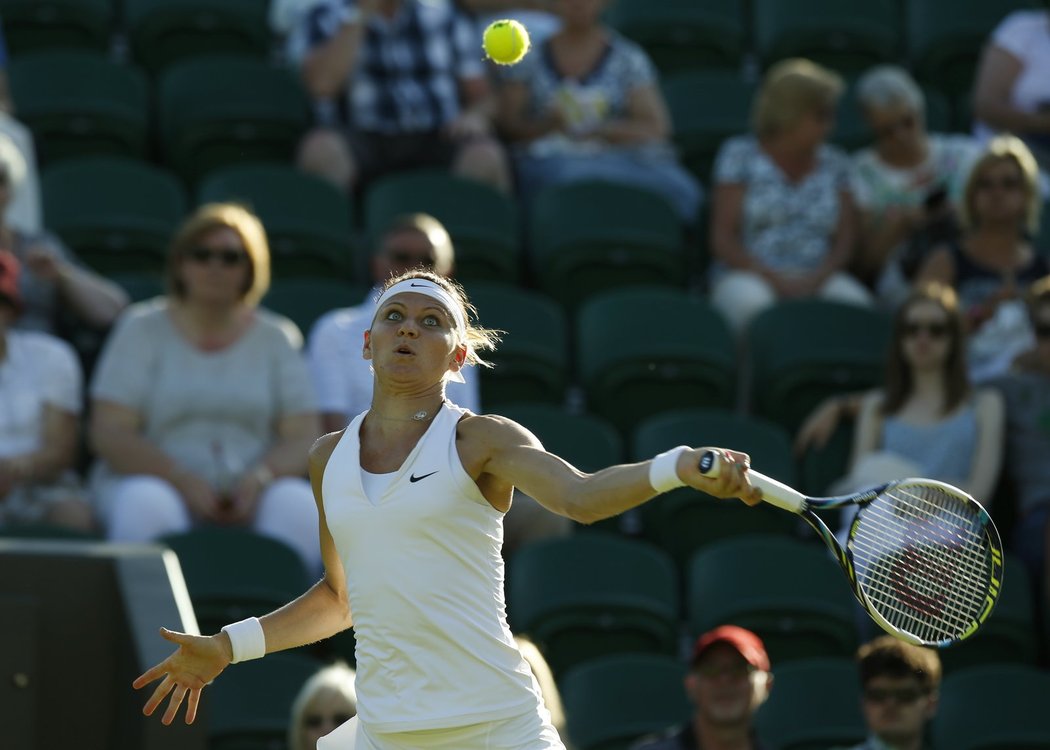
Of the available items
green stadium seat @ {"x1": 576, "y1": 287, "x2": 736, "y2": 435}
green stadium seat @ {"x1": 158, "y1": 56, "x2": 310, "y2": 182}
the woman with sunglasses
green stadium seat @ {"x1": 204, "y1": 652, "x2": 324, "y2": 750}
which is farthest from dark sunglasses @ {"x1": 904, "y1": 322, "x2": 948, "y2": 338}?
green stadium seat @ {"x1": 158, "y1": 56, "x2": 310, "y2": 182}

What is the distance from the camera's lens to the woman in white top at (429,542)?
4129 millimetres

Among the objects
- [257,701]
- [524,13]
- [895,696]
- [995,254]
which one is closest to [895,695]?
[895,696]

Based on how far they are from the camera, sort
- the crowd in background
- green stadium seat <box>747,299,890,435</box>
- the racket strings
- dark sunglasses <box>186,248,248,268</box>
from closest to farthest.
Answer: the racket strings, the crowd in background, dark sunglasses <box>186,248,248,268</box>, green stadium seat <box>747,299,890,435</box>

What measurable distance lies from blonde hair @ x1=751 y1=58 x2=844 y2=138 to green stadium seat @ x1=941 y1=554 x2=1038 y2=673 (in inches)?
97.5

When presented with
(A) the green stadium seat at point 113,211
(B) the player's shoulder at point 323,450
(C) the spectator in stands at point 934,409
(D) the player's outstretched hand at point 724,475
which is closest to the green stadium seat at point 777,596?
(C) the spectator in stands at point 934,409

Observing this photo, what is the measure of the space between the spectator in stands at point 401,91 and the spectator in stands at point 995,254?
2114 mm

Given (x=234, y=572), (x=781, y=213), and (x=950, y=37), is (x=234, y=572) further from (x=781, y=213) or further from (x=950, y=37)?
(x=950, y=37)

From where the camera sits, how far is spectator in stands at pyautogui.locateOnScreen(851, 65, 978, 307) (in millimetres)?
9117

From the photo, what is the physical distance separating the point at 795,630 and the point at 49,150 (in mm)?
4289

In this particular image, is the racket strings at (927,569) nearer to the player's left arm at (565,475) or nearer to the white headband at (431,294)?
the player's left arm at (565,475)

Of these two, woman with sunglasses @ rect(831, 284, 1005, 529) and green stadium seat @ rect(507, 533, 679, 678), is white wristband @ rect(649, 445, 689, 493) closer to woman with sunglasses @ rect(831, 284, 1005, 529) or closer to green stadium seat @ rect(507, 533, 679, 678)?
green stadium seat @ rect(507, 533, 679, 678)

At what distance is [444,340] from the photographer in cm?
425

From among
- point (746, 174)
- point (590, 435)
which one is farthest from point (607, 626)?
point (746, 174)

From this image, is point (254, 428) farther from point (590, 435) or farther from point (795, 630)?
point (795, 630)
